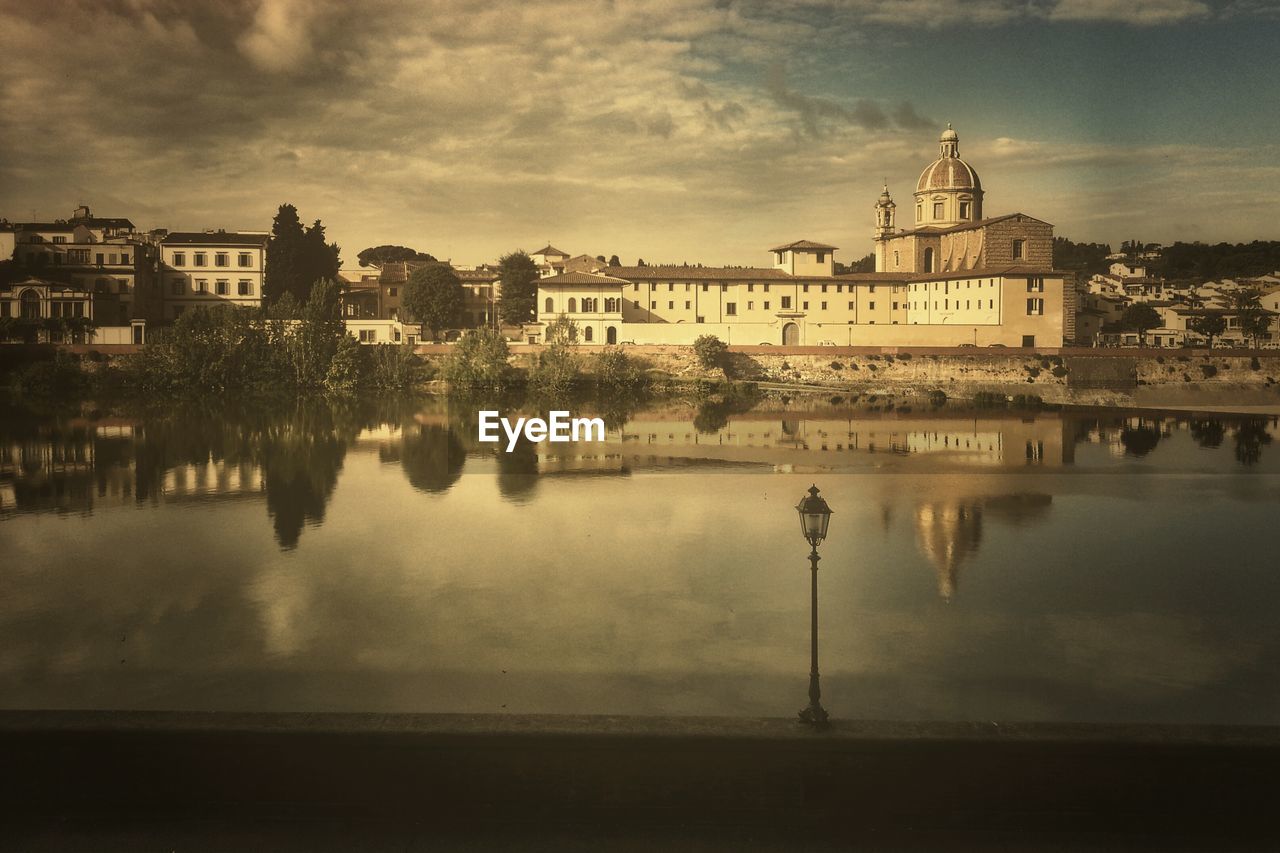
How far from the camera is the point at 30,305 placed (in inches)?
1513

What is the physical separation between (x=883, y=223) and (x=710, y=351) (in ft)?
60.9

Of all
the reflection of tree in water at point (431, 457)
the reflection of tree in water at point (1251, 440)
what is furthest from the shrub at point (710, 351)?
the reflection of tree in water at point (1251, 440)

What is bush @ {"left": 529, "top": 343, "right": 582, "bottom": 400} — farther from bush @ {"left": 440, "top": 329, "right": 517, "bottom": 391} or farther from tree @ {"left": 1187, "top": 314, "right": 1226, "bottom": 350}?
tree @ {"left": 1187, "top": 314, "right": 1226, "bottom": 350}

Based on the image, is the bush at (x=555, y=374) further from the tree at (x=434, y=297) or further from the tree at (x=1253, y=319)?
the tree at (x=1253, y=319)

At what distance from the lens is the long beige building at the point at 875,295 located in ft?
143

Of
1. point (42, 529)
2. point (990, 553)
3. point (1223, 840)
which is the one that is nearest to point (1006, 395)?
point (990, 553)

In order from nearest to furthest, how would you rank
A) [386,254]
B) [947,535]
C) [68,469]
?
1. [947,535]
2. [68,469]
3. [386,254]

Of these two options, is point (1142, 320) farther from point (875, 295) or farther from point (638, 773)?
point (638, 773)

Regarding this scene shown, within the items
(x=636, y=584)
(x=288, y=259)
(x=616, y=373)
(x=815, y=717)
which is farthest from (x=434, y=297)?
(x=815, y=717)

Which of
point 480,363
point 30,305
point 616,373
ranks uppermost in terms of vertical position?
point 30,305

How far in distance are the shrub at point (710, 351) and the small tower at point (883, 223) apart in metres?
15.6

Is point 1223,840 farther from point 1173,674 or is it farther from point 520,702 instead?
point 520,702

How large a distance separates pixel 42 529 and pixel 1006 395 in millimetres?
33298

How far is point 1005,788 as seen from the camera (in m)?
5.38
